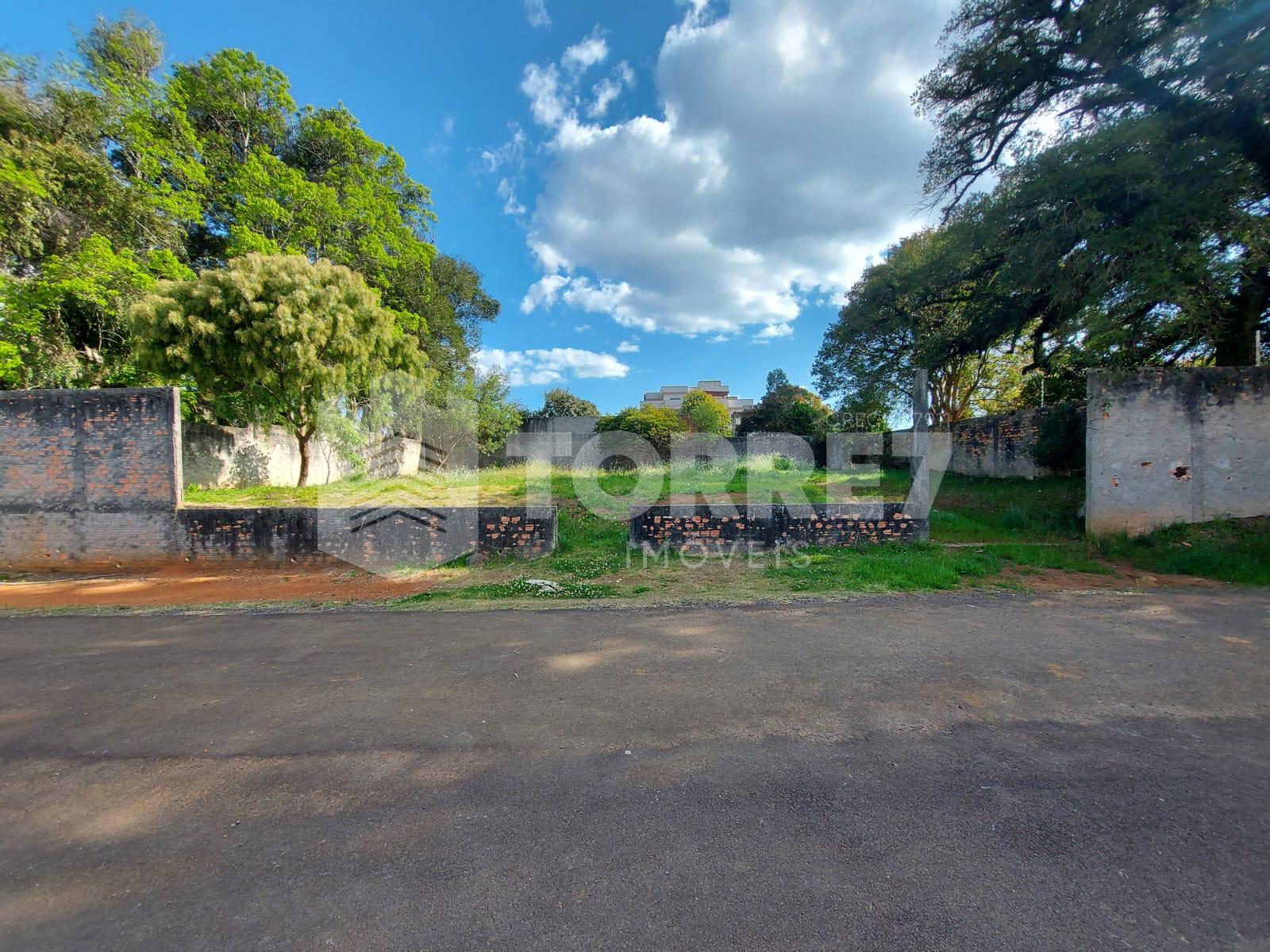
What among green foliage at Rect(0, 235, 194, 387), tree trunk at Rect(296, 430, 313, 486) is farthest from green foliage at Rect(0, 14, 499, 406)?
tree trunk at Rect(296, 430, 313, 486)

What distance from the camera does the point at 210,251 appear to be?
14.8 metres

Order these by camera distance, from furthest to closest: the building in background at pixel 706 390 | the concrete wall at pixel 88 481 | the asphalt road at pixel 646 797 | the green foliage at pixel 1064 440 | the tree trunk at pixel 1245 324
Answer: the building in background at pixel 706 390 → the green foliage at pixel 1064 440 → the tree trunk at pixel 1245 324 → the concrete wall at pixel 88 481 → the asphalt road at pixel 646 797

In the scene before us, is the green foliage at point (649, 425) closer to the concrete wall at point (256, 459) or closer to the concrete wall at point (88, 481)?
the concrete wall at point (256, 459)

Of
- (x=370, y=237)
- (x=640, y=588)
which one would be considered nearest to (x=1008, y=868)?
(x=640, y=588)

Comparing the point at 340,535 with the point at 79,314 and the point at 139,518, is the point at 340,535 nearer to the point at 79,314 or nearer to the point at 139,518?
the point at 139,518

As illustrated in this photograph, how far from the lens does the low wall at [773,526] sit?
7586mm

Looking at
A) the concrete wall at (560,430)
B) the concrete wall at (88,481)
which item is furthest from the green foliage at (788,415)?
the concrete wall at (88,481)

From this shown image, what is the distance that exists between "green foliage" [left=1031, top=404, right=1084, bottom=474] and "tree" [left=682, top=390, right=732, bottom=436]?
14.3 m

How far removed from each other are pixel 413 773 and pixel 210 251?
18.8 metres

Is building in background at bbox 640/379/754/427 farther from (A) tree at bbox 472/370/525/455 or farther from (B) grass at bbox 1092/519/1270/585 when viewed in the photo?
(B) grass at bbox 1092/519/1270/585

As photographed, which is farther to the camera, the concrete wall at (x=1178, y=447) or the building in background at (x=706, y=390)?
the building in background at (x=706, y=390)

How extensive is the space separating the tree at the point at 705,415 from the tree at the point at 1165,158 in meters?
17.8

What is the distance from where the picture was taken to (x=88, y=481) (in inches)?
300

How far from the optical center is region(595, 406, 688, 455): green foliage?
72.2ft
